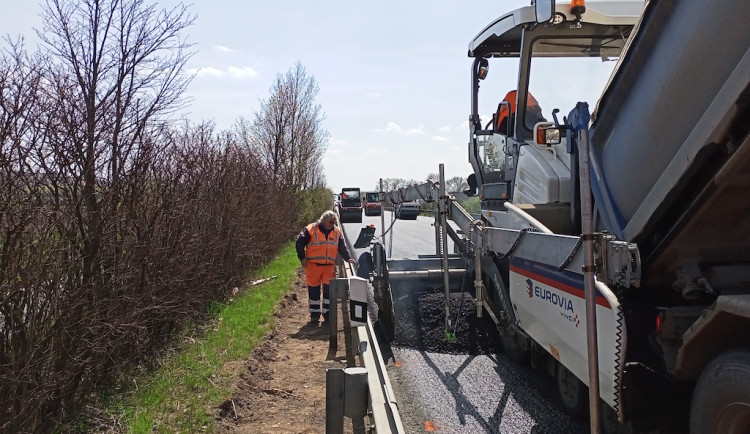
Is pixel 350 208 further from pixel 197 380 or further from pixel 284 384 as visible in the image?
pixel 197 380

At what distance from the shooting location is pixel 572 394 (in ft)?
14.7

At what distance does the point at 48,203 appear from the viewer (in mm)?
3914

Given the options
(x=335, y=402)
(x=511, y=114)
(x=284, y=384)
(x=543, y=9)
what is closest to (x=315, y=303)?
(x=284, y=384)

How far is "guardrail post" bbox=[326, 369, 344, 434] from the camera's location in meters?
3.69

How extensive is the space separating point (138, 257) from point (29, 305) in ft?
6.19

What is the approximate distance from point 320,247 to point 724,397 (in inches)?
246

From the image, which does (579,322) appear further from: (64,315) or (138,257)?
(138,257)

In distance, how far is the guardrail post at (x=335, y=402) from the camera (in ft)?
12.1

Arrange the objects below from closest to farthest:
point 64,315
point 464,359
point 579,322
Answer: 1. point 579,322
2. point 64,315
3. point 464,359

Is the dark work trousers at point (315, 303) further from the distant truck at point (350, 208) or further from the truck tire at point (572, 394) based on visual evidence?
the distant truck at point (350, 208)

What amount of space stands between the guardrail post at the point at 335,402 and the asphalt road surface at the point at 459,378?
1033 mm

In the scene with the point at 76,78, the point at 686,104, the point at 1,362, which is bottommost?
the point at 1,362

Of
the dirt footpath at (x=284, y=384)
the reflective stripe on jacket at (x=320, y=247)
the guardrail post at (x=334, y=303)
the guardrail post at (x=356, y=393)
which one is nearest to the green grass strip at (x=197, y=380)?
the dirt footpath at (x=284, y=384)

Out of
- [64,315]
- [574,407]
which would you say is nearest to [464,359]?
[574,407]
